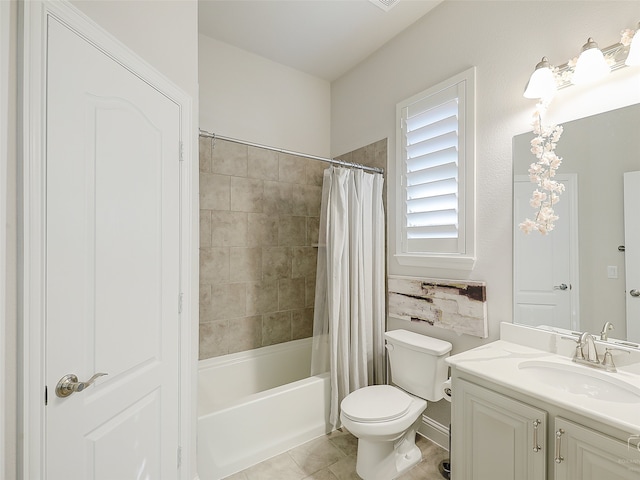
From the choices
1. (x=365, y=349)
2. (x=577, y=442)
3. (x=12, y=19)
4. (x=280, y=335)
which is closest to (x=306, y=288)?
(x=280, y=335)

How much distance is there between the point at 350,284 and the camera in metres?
2.24

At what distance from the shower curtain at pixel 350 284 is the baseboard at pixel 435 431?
402 mm

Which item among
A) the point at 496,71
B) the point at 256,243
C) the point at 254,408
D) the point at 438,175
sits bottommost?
the point at 254,408

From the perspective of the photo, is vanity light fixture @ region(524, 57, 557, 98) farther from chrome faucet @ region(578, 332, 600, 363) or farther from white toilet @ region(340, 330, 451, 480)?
white toilet @ region(340, 330, 451, 480)

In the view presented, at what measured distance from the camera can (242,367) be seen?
246 centimetres

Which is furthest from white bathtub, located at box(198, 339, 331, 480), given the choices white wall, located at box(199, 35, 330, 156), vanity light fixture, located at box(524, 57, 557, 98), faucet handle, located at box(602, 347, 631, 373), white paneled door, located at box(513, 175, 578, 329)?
vanity light fixture, located at box(524, 57, 557, 98)

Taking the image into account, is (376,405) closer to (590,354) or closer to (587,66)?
(590,354)

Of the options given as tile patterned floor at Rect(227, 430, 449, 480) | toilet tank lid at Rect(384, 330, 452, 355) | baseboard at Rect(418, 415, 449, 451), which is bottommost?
tile patterned floor at Rect(227, 430, 449, 480)

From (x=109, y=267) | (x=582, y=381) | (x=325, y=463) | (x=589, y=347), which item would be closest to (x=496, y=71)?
(x=589, y=347)

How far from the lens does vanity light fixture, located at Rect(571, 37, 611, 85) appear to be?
127cm

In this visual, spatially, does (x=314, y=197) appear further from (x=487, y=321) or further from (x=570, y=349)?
(x=570, y=349)

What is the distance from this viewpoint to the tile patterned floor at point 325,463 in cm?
177

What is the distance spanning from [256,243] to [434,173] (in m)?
1.48

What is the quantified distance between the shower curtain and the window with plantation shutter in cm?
22
